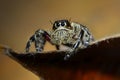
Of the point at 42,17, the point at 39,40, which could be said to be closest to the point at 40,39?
the point at 39,40

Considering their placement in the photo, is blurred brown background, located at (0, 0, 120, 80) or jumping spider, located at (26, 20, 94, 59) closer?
jumping spider, located at (26, 20, 94, 59)

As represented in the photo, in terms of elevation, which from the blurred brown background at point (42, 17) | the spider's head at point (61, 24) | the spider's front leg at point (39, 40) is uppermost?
the blurred brown background at point (42, 17)

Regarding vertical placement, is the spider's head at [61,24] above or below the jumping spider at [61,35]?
above

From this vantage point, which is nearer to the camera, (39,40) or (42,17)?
(39,40)

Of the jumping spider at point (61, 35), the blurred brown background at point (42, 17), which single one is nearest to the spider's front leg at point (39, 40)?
the jumping spider at point (61, 35)

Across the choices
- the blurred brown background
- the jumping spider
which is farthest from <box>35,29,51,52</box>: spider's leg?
the blurred brown background

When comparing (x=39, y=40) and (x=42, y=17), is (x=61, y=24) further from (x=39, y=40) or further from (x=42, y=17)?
(x=42, y=17)

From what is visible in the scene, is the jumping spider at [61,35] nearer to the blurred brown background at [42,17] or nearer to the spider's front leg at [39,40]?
the spider's front leg at [39,40]

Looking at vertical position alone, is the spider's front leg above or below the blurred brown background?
below

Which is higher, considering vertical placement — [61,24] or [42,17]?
[42,17]

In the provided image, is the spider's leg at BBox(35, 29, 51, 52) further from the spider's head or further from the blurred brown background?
the blurred brown background
